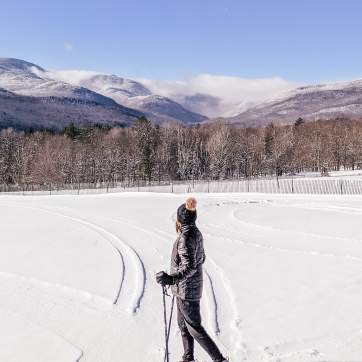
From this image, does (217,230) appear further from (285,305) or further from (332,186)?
(332,186)

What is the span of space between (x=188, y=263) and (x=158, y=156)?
230ft

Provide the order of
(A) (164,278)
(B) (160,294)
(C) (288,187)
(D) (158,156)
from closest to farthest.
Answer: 1. (A) (164,278)
2. (B) (160,294)
3. (C) (288,187)
4. (D) (158,156)

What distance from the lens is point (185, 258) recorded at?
457cm

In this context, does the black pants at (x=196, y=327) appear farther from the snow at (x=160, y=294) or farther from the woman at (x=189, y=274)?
the snow at (x=160, y=294)

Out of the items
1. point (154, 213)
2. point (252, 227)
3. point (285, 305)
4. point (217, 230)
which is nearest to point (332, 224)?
point (252, 227)

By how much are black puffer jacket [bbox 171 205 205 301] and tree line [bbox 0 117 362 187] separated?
61.5 metres

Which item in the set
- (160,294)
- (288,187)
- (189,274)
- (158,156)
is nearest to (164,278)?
(189,274)

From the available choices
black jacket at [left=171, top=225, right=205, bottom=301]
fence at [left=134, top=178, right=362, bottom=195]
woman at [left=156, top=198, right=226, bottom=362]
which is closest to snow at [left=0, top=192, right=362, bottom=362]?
woman at [left=156, top=198, right=226, bottom=362]

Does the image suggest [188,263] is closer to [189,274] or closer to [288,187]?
[189,274]

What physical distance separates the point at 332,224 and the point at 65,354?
12.4 m

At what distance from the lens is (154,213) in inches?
794

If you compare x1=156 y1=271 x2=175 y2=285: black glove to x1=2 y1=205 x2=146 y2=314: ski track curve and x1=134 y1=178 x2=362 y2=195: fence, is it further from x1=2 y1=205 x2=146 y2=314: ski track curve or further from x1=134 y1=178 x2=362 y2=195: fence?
x1=134 y1=178 x2=362 y2=195: fence

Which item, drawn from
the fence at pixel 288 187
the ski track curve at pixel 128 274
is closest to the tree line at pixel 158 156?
the fence at pixel 288 187

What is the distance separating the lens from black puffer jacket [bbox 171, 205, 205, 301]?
180 inches
